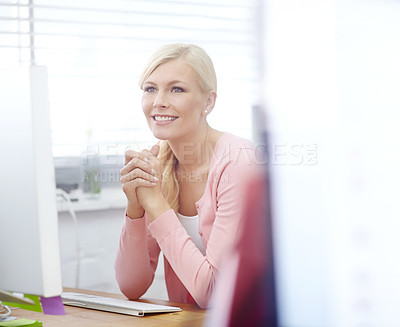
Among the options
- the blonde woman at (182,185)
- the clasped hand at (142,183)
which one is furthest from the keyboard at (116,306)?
the clasped hand at (142,183)

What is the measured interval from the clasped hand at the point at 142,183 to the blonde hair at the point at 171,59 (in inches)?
6.2

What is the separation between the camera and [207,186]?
142 centimetres

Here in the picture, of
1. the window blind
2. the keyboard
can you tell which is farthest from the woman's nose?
the keyboard

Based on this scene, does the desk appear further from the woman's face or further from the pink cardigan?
the woman's face

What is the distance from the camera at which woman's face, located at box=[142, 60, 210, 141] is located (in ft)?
4.93

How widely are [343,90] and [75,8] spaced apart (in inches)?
73.7

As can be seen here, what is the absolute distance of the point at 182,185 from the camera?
1526mm

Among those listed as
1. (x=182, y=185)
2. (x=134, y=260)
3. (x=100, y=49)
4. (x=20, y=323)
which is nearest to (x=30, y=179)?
(x=20, y=323)

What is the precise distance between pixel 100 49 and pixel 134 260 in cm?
93

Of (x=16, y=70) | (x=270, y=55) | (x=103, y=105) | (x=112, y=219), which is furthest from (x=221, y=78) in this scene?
(x=270, y=55)

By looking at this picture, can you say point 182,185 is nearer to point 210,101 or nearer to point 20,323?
point 210,101

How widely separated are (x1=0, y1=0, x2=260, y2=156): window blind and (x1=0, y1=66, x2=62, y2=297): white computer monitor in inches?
49.1

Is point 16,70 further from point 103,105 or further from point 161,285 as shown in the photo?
point 161,285

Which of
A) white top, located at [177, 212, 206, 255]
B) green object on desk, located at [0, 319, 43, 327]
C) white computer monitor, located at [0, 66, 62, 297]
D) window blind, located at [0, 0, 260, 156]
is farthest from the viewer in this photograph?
window blind, located at [0, 0, 260, 156]
